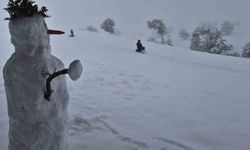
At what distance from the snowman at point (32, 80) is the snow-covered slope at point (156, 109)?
5.51 feet

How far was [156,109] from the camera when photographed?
7.03 metres

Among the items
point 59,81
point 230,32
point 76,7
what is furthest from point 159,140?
point 76,7

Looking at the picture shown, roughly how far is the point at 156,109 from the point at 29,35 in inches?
171

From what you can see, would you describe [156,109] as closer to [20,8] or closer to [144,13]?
[20,8]

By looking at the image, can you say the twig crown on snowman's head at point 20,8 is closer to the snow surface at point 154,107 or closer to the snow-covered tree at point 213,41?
the snow surface at point 154,107

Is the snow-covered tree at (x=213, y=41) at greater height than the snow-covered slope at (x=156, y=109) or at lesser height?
greater

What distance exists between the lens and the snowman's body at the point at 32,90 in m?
3.06

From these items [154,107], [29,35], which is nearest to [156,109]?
[154,107]

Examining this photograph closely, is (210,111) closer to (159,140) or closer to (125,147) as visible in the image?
(159,140)

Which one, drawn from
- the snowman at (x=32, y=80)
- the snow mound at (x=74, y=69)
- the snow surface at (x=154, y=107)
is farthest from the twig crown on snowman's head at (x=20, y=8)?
the snow surface at (x=154, y=107)

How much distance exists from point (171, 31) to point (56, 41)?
34.7 m

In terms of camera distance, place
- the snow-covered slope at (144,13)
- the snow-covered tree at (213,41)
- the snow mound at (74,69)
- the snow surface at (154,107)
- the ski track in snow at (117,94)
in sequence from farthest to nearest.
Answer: the snow-covered slope at (144,13) < the snow-covered tree at (213,41) < the snow surface at (154,107) < the ski track in snow at (117,94) < the snow mound at (74,69)

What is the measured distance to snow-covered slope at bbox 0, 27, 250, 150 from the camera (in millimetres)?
5309

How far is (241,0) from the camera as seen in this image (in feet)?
227
